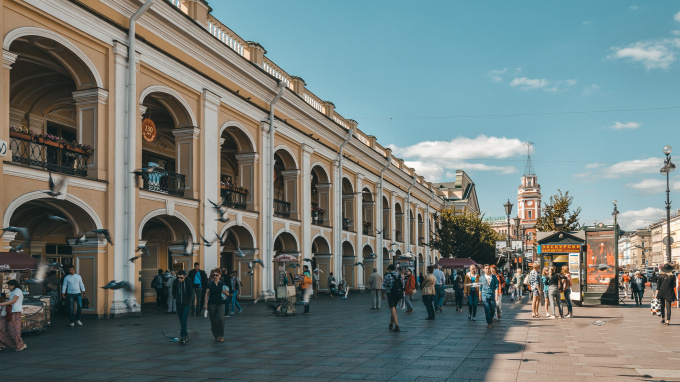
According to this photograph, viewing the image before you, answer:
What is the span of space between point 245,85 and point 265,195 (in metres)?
4.60

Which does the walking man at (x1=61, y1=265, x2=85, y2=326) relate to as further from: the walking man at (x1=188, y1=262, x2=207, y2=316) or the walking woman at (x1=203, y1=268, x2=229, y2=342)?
the walking woman at (x1=203, y1=268, x2=229, y2=342)

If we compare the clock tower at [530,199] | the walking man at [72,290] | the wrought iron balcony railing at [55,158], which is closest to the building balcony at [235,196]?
the wrought iron balcony railing at [55,158]

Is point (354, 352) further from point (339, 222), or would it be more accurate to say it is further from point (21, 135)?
point (339, 222)

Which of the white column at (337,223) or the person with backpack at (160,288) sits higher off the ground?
the white column at (337,223)

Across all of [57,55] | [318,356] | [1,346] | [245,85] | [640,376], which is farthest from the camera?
[245,85]

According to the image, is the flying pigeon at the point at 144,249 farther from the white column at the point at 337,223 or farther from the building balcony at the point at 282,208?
the white column at the point at 337,223

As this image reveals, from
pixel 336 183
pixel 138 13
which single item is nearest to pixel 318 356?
pixel 138 13

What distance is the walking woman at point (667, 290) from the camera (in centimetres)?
1571

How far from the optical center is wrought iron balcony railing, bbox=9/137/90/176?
14961 millimetres

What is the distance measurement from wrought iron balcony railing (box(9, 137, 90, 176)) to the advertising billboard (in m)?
17.6

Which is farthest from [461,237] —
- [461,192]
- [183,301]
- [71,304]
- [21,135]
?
[183,301]

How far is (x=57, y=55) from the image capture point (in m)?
16.0

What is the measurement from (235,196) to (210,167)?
3463 mm

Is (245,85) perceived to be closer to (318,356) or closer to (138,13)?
(138,13)
